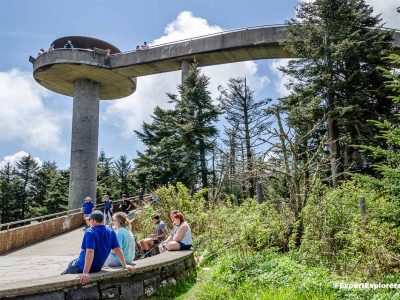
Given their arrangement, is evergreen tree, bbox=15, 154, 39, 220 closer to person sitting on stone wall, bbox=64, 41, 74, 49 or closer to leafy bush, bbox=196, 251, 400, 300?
person sitting on stone wall, bbox=64, 41, 74, 49

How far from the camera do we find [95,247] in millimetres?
4910

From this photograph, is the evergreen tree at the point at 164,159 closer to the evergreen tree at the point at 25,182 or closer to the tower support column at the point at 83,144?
the tower support column at the point at 83,144

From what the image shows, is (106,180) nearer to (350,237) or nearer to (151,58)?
(151,58)

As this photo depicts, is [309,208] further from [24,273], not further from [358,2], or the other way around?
[358,2]

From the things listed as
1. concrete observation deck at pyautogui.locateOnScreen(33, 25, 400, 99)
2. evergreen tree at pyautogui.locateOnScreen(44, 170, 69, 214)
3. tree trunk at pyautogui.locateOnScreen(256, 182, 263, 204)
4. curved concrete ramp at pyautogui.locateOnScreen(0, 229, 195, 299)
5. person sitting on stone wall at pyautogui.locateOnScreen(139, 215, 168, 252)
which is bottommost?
curved concrete ramp at pyautogui.locateOnScreen(0, 229, 195, 299)

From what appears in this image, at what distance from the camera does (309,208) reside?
28.4 feet

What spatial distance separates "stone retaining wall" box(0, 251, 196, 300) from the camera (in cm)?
413

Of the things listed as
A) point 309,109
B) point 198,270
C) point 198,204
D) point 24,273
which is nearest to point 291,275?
point 198,270

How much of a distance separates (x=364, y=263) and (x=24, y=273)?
729cm

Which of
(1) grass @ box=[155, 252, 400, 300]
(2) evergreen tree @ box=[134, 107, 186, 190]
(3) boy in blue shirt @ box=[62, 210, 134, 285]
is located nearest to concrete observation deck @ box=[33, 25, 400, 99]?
(2) evergreen tree @ box=[134, 107, 186, 190]

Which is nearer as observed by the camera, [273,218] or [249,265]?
[249,265]

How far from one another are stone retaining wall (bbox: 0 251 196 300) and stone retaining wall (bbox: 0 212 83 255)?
969cm

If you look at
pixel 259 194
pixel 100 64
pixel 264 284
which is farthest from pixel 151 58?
pixel 264 284

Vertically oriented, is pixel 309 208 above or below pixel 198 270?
above
